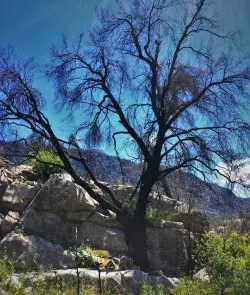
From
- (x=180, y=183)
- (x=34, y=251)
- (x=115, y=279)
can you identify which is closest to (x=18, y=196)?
(x=34, y=251)

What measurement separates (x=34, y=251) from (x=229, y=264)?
24.0 feet

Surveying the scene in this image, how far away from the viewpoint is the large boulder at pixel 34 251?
14.4 meters

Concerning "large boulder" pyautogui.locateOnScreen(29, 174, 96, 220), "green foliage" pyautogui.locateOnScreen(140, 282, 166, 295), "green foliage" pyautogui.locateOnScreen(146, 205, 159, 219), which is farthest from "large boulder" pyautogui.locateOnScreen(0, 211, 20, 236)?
"green foliage" pyautogui.locateOnScreen(140, 282, 166, 295)

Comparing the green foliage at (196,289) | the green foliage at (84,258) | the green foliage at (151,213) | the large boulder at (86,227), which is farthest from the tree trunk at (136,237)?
the green foliage at (196,289)

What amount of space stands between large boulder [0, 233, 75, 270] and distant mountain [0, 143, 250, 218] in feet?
13.0

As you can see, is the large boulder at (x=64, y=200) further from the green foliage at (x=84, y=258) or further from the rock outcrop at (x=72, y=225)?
the green foliage at (x=84, y=258)

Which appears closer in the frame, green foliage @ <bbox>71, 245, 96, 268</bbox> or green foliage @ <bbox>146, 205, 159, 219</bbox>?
green foliage @ <bbox>71, 245, 96, 268</bbox>

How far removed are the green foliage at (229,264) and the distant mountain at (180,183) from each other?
288 inches

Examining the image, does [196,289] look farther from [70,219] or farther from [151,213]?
[151,213]

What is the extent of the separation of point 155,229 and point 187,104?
419 centimetres

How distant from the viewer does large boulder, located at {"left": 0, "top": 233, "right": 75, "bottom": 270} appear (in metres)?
14.4

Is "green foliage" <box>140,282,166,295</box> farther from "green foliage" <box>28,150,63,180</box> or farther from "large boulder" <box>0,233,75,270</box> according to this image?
"green foliage" <box>28,150,63,180</box>

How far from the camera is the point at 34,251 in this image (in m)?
14.6

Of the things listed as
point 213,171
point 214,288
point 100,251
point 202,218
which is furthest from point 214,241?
point 202,218
